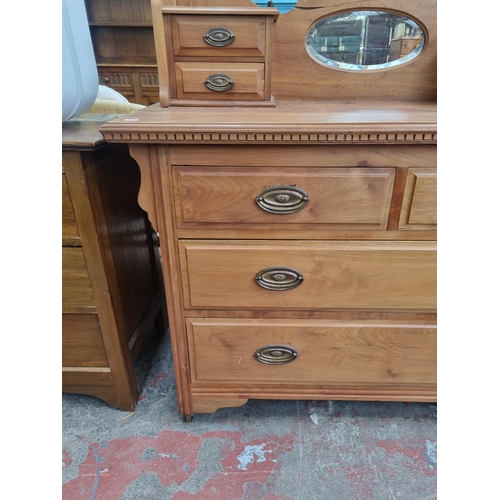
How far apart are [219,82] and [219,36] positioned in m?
0.11

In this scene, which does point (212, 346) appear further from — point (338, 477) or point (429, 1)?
point (429, 1)

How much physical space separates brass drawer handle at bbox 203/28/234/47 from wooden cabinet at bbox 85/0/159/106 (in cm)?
250

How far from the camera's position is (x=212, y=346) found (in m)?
0.94

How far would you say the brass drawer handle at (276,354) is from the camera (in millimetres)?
942

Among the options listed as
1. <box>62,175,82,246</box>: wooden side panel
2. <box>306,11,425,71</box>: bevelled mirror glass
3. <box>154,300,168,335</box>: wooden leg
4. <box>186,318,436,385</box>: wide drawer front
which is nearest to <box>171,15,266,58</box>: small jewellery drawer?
<box>306,11,425,71</box>: bevelled mirror glass

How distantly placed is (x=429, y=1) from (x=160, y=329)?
4.73 feet

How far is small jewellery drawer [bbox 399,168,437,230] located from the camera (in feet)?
2.45

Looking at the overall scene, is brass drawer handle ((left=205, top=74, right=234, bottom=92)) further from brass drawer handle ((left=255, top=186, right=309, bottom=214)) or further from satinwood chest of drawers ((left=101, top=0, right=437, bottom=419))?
brass drawer handle ((left=255, top=186, right=309, bottom=214))

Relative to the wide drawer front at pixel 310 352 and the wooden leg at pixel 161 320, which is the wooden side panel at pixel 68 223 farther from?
the wooden leg at pixel 161 320

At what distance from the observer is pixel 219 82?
93 centimetres

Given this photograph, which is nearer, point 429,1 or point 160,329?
point 429,1

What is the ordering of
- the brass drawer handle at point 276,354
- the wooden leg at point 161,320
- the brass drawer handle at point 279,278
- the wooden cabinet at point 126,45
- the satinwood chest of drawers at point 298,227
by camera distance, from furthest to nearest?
the wooden cabinet at point 126,45
the wooden leg at point 161,320
the brass drawer handle at point 276,354
the brass drawer handle at point 279,278
the satinwood chest of drawers at point 298,227

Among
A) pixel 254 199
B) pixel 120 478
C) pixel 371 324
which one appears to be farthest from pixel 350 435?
pixel 254 199

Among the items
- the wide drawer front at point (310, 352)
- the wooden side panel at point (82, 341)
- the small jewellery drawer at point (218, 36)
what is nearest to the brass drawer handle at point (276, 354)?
the wide drawer front at point (310, 352)
